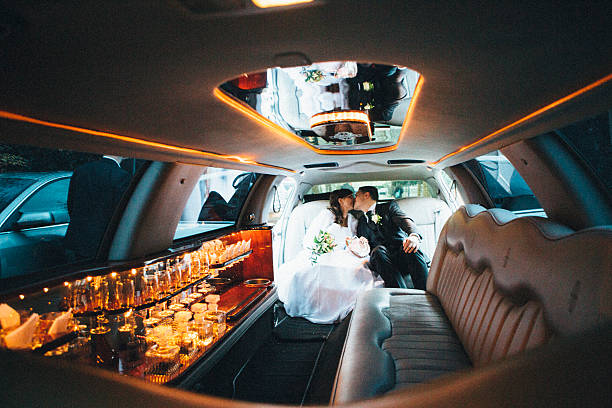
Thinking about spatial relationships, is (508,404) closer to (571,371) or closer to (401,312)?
(571,371)

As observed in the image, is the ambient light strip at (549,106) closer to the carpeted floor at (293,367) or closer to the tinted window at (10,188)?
the carpeted floor at (293,367)

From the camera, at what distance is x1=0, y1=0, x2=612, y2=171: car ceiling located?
30.5 inches

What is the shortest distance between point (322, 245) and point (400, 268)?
110cm

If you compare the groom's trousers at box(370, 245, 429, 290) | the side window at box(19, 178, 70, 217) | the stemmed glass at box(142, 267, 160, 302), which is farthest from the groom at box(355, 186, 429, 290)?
the side window at box(19, 178, 70, 217)

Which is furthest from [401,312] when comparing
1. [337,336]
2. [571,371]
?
[571,371]

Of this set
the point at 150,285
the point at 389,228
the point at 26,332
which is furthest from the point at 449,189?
the point at 26,332

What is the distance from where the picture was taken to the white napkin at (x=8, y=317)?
1330 millimetres

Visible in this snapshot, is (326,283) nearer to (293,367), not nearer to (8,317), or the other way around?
(293,367)

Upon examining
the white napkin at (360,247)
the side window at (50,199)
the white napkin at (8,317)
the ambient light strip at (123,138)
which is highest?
the ambient light strip at (123,138)

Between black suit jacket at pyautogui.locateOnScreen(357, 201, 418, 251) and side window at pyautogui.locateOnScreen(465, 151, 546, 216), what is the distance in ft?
3.63

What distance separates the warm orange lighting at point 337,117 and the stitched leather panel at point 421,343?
1484 millimetres

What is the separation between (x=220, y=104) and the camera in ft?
4.80

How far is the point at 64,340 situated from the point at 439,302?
2.64 metres

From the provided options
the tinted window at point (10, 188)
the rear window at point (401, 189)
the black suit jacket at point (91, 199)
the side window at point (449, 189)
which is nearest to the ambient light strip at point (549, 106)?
the side window at point (449, 189)
